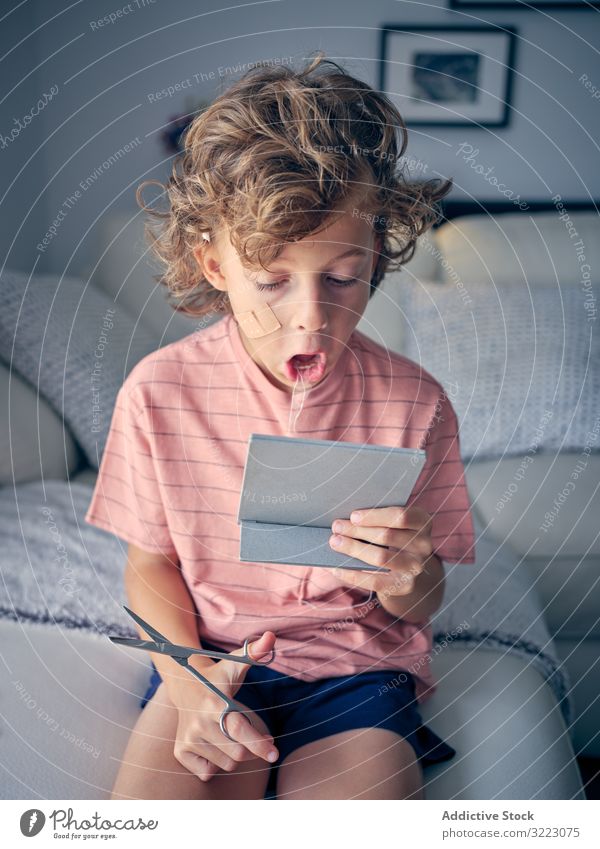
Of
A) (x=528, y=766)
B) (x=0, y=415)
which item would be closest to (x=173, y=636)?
(x=528, y=766)

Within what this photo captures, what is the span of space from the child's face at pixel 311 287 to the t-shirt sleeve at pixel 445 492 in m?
0.13

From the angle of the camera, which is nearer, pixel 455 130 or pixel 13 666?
pixel 13 666

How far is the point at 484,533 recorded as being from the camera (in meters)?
1.01

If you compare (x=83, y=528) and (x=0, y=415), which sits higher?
(x=0, y=415)

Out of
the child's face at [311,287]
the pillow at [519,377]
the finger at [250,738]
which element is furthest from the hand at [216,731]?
the pillow at [519,377]

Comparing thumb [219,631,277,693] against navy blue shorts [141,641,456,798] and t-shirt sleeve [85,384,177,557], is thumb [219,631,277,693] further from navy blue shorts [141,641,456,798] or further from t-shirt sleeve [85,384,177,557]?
t-shirt sleeve [85,384,177,557]

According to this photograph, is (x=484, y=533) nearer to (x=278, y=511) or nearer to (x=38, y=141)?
(x=278, y=511)

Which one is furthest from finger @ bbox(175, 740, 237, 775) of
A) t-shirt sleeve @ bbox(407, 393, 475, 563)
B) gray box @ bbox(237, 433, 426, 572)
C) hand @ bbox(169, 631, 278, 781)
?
t-shirt sleeve @ bbox(407, 393, 475, 563)

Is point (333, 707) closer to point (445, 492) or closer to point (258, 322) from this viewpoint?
point (445, 492)

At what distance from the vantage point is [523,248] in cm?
132

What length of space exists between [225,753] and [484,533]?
0.56m

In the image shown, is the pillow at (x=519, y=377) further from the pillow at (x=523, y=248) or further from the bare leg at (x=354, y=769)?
the bare leg at (x=354, y=769)
